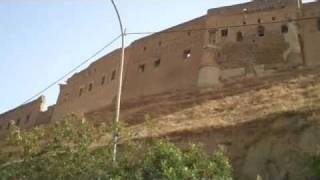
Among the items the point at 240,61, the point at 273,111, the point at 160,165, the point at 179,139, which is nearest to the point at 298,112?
the point at 273,111

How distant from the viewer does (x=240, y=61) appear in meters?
27.0

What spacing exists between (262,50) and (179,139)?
9.55 m

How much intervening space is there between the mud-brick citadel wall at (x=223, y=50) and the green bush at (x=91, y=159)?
590 inches

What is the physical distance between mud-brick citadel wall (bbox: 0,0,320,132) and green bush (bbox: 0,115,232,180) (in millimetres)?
14993

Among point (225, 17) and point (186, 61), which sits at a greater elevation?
point (225, 17)

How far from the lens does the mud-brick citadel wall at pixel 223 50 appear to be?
26.2 metres

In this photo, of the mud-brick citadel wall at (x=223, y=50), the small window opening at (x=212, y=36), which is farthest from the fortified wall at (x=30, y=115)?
the small window opening at (x=212, y=36)

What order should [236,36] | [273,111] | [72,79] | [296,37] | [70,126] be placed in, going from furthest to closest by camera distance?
[72,79] < [236,36] < [296,37] < [273,111] < [70,126]

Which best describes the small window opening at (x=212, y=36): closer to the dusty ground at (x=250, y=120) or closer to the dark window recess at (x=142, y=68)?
the dusty ground at (x=250, y=120)

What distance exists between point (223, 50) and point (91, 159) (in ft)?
57.7

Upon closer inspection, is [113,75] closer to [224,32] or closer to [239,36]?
[224,32]

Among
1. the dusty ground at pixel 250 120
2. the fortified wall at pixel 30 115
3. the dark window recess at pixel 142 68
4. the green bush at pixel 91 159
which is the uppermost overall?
the dark window recess at pixel 142 68

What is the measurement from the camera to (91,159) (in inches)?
437

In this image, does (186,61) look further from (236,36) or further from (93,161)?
(93,161)
